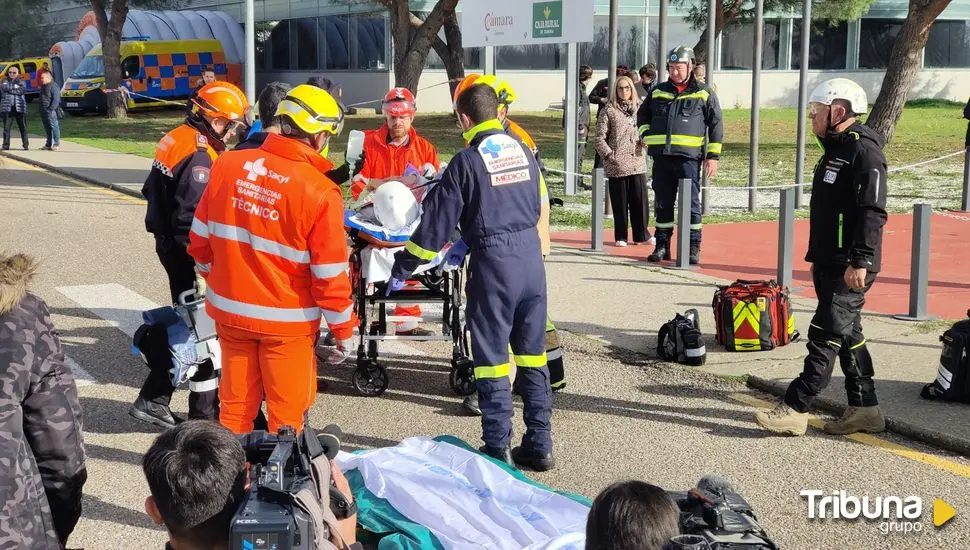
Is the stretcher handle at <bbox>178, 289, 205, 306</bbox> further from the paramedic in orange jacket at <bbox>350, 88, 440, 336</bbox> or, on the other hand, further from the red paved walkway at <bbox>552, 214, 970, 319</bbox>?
the red paved walkway at <bbox>552, 214, 970, 319</bbox>

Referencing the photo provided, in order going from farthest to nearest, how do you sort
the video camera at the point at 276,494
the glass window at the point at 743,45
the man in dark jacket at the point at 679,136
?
the glass window at the point at 743,45 → the man in dark jacket at the point at 679,136 → the video camera at the point at 276,494

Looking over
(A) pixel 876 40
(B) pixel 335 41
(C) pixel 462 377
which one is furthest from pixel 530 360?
(A) pixel 876 40

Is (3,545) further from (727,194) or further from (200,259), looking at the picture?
(727,194)

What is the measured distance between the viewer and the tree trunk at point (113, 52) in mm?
36875

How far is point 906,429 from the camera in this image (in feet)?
21.9

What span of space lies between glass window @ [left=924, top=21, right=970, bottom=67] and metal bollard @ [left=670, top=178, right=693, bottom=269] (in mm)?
40020

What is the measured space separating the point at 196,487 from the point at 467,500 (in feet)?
7.72

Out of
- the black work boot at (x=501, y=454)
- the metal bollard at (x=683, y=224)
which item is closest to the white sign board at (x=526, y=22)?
the metal bollard at (x=683, y=224)

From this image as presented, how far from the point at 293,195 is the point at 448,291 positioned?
2.89 metres

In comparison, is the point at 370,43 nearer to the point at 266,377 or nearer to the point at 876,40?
the point at 876,40

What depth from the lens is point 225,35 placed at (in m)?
45.7

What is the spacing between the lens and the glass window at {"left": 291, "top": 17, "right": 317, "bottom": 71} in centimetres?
4491

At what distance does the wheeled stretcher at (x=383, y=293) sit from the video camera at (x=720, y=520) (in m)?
4.36

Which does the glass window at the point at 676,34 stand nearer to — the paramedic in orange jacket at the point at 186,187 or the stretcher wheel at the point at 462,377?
the stretcher wheel at the point at 462,377
